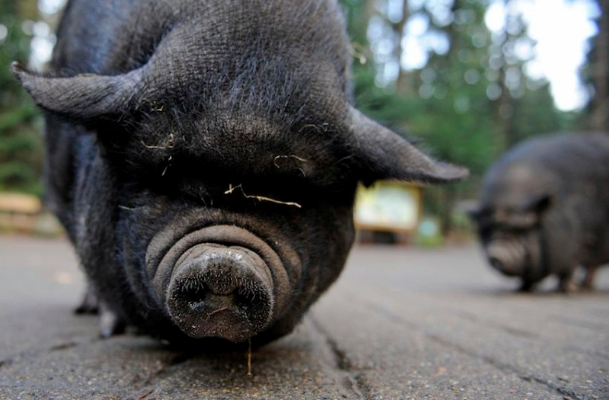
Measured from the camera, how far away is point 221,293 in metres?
1.67

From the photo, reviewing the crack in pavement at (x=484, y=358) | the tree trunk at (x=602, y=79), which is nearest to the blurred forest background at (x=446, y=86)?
the tree trunk at (x=602, y=79)

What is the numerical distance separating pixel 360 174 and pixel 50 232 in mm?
15047

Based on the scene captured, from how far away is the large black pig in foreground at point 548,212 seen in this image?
659 cm

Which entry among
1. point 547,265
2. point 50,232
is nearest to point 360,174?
point 547,265

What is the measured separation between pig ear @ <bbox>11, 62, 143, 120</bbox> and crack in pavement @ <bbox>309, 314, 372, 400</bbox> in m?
1.21

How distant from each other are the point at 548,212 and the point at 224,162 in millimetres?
5825

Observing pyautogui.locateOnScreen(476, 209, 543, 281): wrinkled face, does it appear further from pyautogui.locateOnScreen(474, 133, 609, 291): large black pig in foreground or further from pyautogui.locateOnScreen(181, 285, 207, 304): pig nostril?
pyautogui.locateOnScreen(181, 285, 207, 304): pig nostril

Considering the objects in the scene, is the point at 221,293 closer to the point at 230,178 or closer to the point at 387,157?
the point at 230,178

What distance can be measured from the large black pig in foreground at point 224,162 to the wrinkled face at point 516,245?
4.53 meters

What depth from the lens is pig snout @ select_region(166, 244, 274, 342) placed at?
1.62 m

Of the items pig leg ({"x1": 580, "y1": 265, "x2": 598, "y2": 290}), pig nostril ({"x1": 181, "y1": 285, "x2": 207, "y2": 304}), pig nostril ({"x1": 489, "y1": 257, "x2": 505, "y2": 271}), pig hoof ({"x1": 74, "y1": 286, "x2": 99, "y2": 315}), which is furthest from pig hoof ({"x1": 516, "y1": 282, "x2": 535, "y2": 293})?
pig nostril ({"x1": 181, "y1": 285, "x2": 207, "y2": 304})

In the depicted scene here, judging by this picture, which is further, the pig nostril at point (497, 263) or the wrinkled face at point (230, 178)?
the pig nostril at point (497, 263)

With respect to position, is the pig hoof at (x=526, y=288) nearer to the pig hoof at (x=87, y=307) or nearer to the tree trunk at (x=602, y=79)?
the pig hoof at (x=87, y=307)

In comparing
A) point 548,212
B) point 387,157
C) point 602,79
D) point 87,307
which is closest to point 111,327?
point 87,307
